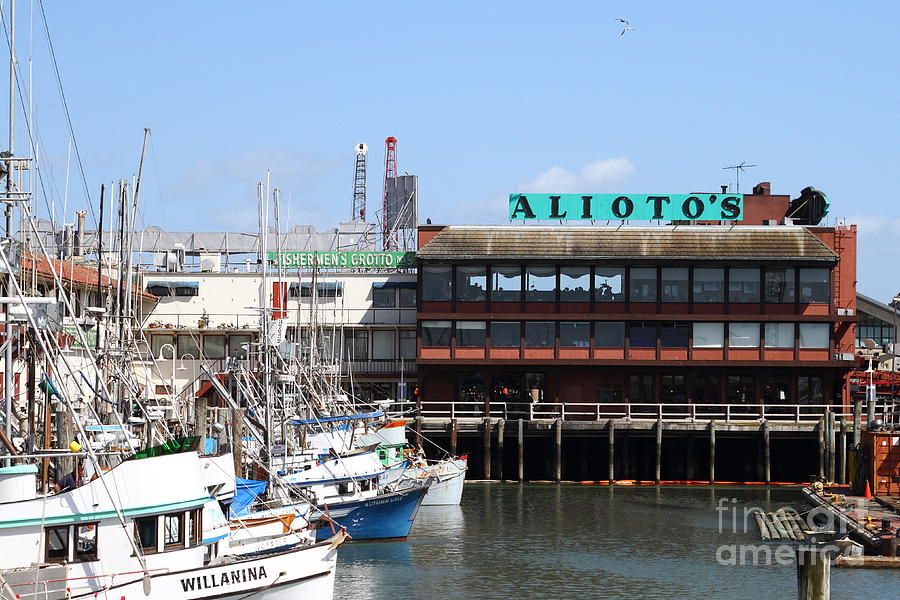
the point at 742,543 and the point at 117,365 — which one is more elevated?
the point at 117,365

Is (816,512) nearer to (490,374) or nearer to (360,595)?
(360,595)

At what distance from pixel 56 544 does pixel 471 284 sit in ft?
160

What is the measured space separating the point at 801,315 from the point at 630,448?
1235 centimetres

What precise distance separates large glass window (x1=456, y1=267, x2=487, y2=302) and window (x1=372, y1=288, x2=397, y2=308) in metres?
9.47

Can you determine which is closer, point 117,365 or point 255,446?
point 117,365

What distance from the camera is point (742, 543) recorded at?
49469 mm

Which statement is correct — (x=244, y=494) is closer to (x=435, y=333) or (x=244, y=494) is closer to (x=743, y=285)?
(x=435, y=333)

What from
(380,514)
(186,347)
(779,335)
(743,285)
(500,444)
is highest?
(743,285)

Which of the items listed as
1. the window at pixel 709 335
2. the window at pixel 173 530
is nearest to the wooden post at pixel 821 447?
the window at pixel 709 335

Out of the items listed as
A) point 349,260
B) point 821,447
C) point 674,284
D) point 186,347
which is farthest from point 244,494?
point 349,260

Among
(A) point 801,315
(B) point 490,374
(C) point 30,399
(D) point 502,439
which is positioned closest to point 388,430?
(D) point 502,439

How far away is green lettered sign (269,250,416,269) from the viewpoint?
8656 cm

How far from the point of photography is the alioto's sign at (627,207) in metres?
78.2

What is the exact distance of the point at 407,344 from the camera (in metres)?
84.3
